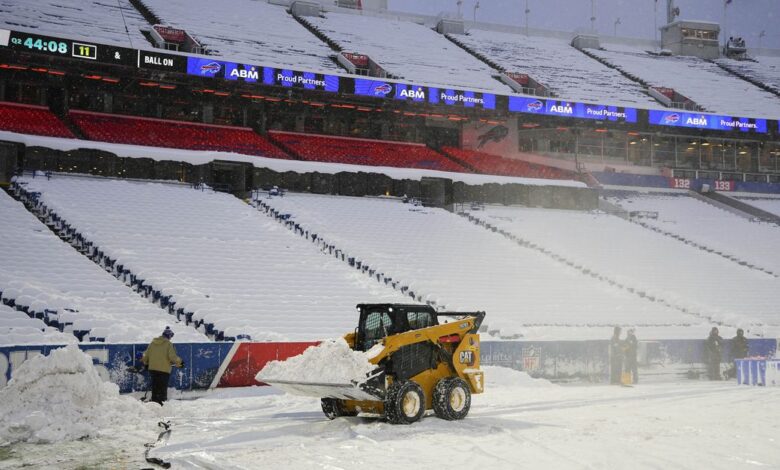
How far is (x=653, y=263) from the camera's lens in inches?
1214

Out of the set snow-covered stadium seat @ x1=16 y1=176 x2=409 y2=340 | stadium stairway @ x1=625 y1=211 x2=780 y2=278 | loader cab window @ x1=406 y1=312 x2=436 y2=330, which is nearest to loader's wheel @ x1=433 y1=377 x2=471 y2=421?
loader cab window @ x1=406 y1=312 x2=436 y2=330

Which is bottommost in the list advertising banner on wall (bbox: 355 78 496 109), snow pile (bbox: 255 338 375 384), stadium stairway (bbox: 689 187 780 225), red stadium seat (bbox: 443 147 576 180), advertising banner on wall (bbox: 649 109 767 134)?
snow pile (bbox: 255 338 375 384)

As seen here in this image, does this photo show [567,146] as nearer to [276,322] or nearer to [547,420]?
[276,322]

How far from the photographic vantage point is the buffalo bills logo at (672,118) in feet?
143

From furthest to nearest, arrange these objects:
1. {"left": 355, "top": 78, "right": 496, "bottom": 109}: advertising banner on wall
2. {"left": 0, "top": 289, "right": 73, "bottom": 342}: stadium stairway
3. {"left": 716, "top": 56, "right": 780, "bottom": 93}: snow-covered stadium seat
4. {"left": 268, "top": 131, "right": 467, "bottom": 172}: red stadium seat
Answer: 1. {"left": 716, "top": 56, "right": 780, "bottom": 93}: snow-covered stadium seat
2. {"left": 355, "top": 78, "right": 496, "bottom": 109}: advertising banner on wall
3. {"left": 268, "top": 131, "right": 467, "bottom": 172}: red stadium seat
4. {"left": 0, "top": 289, "right": 73, "bottom": 342}: stadium stairway

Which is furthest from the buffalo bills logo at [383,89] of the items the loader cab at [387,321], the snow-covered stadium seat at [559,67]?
the loader cab at [387,321]

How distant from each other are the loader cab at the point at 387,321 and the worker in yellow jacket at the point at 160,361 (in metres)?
3.64

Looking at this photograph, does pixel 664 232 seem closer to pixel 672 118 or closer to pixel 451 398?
pixel 672 118

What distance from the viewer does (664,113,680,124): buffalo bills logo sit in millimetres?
43438

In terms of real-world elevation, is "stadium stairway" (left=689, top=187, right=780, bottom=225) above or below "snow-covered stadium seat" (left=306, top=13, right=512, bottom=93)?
below

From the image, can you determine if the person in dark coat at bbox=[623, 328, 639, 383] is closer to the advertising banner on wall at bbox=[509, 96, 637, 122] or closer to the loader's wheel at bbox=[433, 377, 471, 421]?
the loader's wheel at bbox=[433, 377, 471, 421]

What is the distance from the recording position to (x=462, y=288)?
985 inches

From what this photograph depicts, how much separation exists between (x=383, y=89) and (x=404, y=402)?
89.4 feet

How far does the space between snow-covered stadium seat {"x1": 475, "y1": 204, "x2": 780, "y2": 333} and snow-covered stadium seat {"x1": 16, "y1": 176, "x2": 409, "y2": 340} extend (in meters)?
9.91
